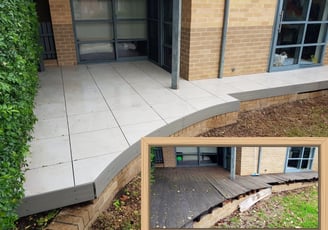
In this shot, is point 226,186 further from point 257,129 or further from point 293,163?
point 257,129

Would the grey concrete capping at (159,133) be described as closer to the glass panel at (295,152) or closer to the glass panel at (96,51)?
the glass panel at (295,152)

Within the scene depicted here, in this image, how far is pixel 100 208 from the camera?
7.30 feet

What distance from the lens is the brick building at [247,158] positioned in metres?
1.18

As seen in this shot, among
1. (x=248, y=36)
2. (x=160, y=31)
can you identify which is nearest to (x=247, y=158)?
(x=248, y=36)

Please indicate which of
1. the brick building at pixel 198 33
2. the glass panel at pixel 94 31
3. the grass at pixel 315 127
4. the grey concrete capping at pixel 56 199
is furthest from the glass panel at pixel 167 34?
the grey concrete capping at pixel 56 199

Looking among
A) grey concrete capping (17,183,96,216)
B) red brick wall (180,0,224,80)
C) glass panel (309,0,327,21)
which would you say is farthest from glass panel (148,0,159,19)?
grey concrete capping (17,183,96,216)

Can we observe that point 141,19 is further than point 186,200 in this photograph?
Yes

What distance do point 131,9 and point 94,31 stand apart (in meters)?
1.04

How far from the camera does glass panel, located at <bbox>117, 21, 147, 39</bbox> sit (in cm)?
628

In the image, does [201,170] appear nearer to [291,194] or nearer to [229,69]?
[291,194]

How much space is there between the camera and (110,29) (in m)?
6.23

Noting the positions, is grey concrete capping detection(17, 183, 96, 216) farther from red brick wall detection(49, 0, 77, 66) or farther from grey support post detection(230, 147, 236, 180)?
red brick wall detection(49, 0, 77, 66)

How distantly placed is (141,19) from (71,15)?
5.42 feet

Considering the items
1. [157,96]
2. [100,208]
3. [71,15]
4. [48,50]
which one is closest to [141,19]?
[71,15]
